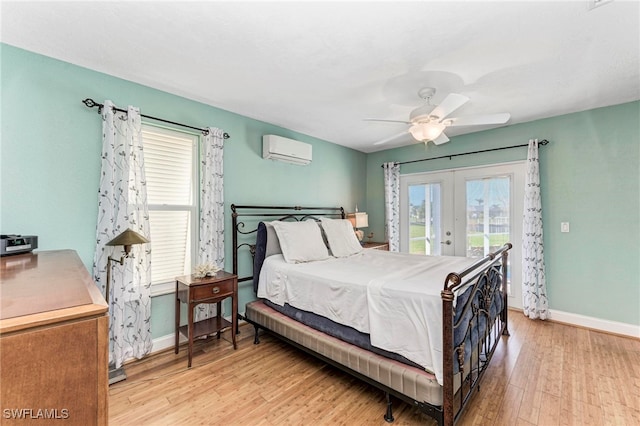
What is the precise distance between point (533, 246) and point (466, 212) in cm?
96

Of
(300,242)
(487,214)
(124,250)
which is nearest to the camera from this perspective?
(124,250)

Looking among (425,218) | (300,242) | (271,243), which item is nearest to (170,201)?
(271,243)

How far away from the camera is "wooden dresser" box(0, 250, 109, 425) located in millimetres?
627

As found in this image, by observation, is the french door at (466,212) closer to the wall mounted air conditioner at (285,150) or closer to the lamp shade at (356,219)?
the lamp shade at (356,219)

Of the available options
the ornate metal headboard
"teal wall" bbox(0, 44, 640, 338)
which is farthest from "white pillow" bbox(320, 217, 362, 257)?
"teal wall" bbox(0, 44, 640, 338)

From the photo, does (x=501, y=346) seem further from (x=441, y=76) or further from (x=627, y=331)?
(x=441, y=76)

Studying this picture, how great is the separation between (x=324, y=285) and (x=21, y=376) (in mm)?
1911

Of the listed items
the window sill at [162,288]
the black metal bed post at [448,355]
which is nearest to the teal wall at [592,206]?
the black metal bed post at [448,355]

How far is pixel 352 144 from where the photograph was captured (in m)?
4.89

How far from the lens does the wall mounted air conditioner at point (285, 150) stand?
3563 mm

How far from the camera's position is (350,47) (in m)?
2.06

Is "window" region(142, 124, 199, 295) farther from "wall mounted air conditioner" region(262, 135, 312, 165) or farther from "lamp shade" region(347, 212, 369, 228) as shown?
"lamp shade" region(347, 212, 369, 228)

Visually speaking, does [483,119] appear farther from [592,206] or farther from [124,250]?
[124,250]

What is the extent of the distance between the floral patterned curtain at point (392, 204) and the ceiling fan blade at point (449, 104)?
2569mm
